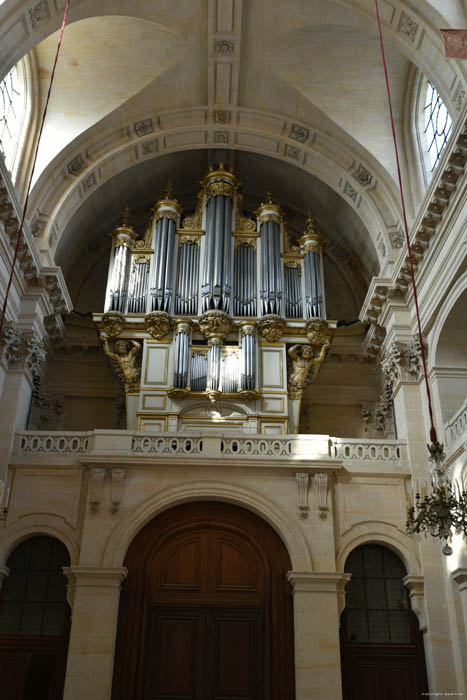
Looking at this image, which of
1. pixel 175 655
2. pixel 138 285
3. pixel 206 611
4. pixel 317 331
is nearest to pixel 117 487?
pixel 206 611

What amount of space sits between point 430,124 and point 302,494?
330 inches

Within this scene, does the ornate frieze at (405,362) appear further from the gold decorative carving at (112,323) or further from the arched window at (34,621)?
the arched window at (34,621)

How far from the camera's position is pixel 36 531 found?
12.2m

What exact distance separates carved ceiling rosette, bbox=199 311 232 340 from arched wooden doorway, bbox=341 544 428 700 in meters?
5.51

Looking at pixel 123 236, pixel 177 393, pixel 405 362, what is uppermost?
pixel 123 236

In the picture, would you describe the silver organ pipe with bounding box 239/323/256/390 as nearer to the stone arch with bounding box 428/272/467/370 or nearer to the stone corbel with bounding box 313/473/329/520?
the stone corbel with bounding box 313/473/329/520

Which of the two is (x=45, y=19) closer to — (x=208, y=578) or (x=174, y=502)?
(x=174, y=502)

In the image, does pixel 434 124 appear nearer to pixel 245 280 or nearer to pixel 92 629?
pixel 245 280

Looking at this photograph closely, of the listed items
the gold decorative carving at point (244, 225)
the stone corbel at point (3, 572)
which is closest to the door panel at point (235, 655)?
the stone corbel at point (3, 572)

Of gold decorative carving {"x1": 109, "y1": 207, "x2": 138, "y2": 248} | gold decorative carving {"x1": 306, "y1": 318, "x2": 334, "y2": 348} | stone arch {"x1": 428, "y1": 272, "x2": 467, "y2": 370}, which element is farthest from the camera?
gold decorative carving {"x1": 109, "y1": 207, "x2": 138, "y2": 248}

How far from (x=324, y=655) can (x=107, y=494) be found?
4582 mm

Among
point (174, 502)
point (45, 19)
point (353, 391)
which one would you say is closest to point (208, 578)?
point (174, 502)

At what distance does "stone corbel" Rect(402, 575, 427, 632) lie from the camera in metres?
→ 11.7

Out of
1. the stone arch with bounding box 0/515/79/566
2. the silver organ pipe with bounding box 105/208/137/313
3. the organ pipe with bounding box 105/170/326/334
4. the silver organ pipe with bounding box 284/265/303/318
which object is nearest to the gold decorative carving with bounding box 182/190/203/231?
the organ pipe with bounding box 105/170/326/334
